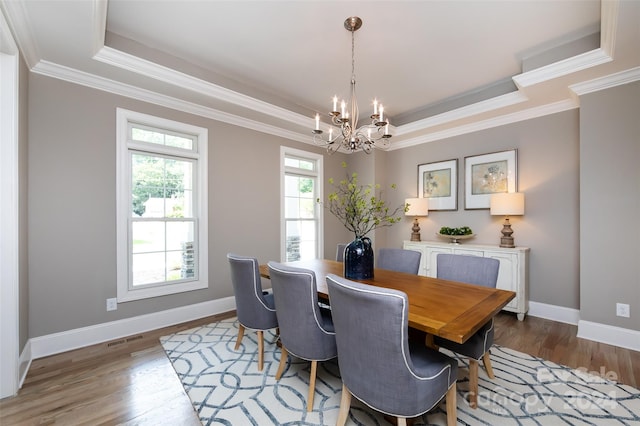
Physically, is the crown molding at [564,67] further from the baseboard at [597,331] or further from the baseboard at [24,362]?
the baseboard at [24,362]

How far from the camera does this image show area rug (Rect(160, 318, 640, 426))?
1.66 meters

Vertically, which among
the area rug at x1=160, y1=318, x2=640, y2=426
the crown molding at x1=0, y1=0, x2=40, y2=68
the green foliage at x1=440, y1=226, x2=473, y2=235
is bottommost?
the area rug at x1=160, y1=318, x2=640, y2=426

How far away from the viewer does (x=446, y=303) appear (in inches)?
65.0

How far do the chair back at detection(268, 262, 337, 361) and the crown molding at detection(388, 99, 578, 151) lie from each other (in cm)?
363

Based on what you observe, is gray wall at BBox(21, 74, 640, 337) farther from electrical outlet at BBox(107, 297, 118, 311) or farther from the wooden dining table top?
the wooden dining table top

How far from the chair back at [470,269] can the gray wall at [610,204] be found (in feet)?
4.86

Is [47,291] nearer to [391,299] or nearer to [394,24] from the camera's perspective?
[391,299]

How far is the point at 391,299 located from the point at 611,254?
3.02 m

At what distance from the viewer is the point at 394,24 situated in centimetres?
238

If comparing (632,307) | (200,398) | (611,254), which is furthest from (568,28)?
(200,398)

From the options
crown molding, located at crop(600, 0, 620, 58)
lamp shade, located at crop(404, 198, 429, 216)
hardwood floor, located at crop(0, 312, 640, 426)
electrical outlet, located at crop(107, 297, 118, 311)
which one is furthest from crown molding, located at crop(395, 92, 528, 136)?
electrical outlet, located at crop(107, 297, 118, 311)

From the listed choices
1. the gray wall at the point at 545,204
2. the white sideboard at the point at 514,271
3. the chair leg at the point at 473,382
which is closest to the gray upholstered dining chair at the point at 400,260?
the white sideboard at the point at 514,271

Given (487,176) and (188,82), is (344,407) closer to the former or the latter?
(188,82)

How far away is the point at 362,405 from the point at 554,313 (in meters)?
2.95
